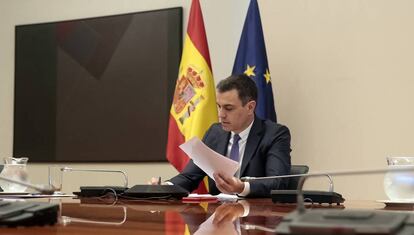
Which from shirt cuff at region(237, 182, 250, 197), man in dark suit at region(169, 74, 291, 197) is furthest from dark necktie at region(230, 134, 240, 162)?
shirt cuff at region(237, 182, 250, 197)

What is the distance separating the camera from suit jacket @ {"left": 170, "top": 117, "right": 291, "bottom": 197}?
9.55 feet

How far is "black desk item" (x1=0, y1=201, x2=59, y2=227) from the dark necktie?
2.11 meters

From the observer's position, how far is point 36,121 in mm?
4891

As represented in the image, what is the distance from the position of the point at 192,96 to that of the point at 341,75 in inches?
40.2

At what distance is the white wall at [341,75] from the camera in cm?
363

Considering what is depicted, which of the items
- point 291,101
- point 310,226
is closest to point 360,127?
point 291,101

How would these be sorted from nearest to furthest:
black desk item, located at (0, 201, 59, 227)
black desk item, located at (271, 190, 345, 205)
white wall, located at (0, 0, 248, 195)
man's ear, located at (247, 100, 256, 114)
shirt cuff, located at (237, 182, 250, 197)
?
black desk item, located at (0, 201, 59, 227) → black desk item, located at (271, 190, 345, 205) → shirt cuff, located at (237, 182, 250, 197) → man's ear, located at (247, 100, 256, 114) → white wall, located at (0, 0, 248, 195)

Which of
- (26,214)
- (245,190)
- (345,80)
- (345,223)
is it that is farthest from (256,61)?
(345,223)

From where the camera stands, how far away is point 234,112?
314cm

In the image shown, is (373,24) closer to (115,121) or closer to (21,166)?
(115,121)

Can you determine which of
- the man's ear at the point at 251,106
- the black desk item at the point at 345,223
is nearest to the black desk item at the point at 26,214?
the black desk item at the point at 345,223

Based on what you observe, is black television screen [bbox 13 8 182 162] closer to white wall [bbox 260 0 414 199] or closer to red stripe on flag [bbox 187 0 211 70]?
red stripe on flag [bbox 187 0 211 70]

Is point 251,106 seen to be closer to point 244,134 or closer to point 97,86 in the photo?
point 244,134

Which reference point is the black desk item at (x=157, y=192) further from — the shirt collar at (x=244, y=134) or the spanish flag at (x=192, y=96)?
the spanish flag at (x=192, y=96)
